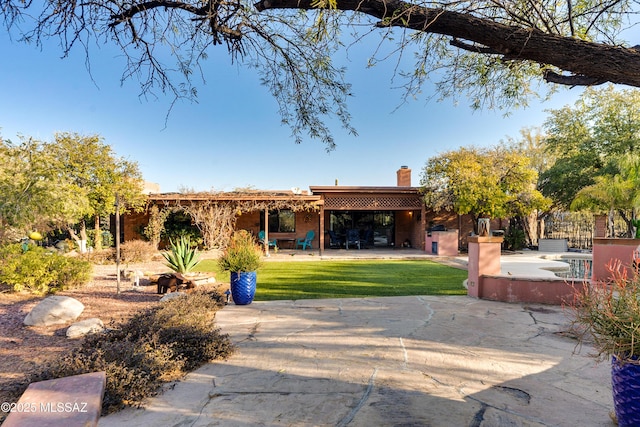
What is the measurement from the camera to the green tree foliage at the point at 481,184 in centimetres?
1437

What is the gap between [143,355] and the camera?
9.39ft

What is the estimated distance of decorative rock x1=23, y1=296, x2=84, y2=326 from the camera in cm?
462

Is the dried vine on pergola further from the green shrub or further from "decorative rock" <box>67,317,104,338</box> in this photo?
"decorative rock" <box>67,317,104,338</box>

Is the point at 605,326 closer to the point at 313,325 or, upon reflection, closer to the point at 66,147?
the point at 313,325

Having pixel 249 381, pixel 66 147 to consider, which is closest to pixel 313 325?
pixel 249 381

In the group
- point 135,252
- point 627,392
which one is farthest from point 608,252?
point 135,252

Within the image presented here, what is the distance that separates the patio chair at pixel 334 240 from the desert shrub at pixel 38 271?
11984 mm

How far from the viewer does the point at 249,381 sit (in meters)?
2.86

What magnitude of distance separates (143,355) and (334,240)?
1521cm

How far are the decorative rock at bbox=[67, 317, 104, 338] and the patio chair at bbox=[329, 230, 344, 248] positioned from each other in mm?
13912

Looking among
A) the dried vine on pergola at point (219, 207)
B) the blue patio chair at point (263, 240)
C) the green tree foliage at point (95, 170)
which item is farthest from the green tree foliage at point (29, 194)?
the blue patio chair at point (263, 240)

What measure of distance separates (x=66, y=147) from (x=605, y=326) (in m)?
16.5

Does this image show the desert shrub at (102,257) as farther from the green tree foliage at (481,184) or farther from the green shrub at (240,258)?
the green tree foliage at (481,184)

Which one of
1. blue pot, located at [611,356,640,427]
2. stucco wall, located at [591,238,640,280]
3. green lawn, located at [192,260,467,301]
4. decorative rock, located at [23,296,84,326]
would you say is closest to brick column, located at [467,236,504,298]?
green lawn, located at [192,260,467,301]
